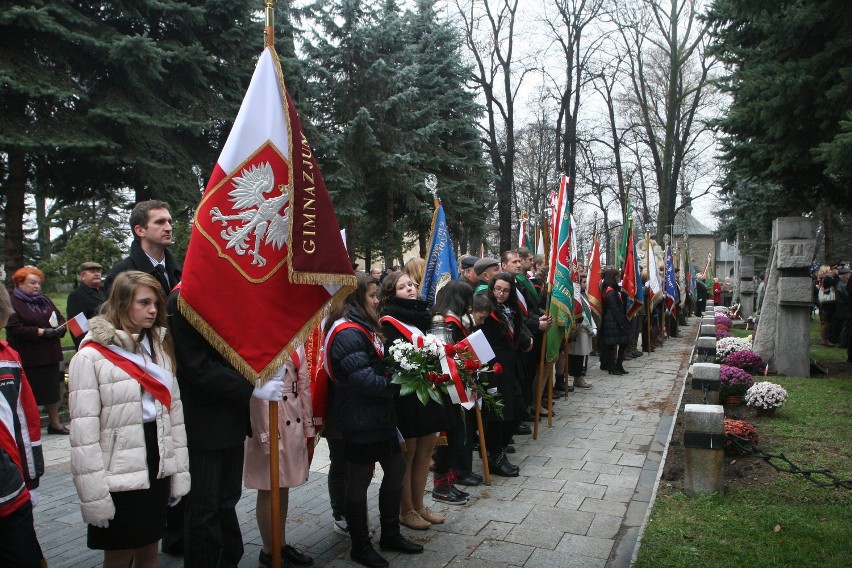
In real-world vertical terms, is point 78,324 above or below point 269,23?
below

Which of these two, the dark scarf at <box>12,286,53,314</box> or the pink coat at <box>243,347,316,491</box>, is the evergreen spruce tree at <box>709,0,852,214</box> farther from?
the dark scarf at <box>12,286,53,314</box>

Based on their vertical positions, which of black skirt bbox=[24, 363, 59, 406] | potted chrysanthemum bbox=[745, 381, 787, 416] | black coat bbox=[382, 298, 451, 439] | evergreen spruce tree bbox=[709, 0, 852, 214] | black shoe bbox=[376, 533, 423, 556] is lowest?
black shoe bbox=[376, 533, 423, 556]

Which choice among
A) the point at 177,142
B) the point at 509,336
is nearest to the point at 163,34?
the point at 177,142

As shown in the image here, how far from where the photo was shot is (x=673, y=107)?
104 feet

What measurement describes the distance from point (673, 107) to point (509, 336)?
28.7 meters

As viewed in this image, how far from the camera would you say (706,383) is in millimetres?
7766

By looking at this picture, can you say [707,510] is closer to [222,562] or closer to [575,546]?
[575,546]

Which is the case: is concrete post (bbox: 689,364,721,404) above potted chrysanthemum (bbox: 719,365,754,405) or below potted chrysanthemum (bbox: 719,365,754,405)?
above

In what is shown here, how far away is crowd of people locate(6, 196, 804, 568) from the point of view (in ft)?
10.4

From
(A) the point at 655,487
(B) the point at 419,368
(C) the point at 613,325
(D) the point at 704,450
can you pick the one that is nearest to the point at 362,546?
(B) the point at 419,368

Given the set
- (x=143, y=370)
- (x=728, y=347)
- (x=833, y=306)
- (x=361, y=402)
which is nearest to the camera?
(x=143, y=370)

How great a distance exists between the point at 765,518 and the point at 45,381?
755 cm

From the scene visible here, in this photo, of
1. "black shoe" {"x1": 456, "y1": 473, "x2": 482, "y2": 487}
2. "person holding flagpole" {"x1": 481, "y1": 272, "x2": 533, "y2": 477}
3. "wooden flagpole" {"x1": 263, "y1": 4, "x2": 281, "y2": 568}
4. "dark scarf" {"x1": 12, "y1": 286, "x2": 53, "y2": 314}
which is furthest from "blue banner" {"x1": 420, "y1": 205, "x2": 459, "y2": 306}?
"dark scarf" {"x1": 12, "y1": 286, "x2": 53, "y2": 314}

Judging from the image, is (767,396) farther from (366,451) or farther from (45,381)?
(45,381)
